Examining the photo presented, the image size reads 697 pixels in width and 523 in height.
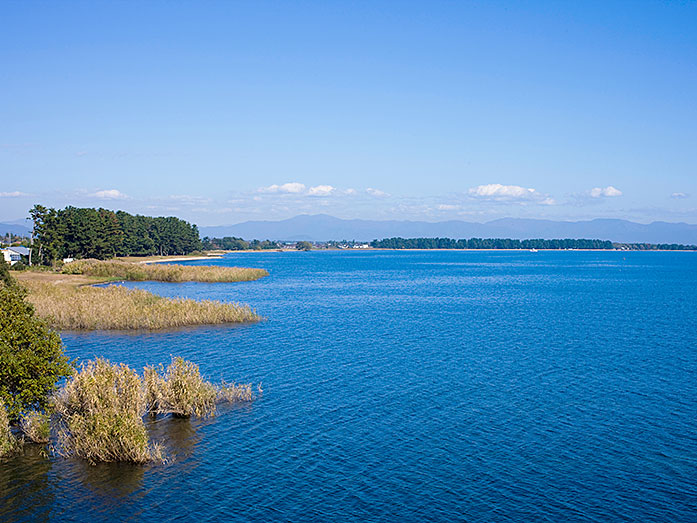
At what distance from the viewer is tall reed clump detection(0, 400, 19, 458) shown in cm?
2011

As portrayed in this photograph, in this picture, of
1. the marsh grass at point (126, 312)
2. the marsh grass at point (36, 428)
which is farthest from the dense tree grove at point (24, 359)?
the marsh grass at point (126, 312)

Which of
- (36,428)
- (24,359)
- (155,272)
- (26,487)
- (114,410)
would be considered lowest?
(26,487)

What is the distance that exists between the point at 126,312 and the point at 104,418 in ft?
94.2

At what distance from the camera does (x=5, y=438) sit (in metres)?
20.2

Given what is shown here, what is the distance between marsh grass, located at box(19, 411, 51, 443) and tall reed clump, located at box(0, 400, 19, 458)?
648 mm

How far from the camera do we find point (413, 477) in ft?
63.8

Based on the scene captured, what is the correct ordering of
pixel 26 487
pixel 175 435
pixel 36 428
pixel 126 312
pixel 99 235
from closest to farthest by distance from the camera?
pixel 26 487 < pixel 36 428 < pixel 175 435 < pixel 126 312 < pixel 99 235

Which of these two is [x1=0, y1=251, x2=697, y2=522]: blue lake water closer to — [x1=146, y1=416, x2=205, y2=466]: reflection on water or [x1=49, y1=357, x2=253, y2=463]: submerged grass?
[x1=146, y1=416, x2=205, y2=466]: reflection on water

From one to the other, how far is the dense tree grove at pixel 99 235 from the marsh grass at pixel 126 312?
5252cm

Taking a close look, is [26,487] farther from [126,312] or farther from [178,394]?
[126,312]

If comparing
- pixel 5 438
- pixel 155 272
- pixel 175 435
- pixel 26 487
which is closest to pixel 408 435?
pixel 175 435

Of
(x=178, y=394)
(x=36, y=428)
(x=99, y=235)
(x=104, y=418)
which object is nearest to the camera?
(x=104, y=418)

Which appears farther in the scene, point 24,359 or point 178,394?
point 178,394

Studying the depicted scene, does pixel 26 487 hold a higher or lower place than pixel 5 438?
lower
